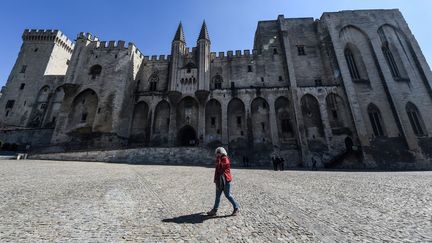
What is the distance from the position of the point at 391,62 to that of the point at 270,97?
16696 mm

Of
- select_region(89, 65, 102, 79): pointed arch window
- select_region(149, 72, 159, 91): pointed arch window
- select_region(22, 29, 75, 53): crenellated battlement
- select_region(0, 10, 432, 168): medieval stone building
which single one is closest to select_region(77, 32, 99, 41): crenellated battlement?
select_region(0, 10, 432, 168): medieval stone building

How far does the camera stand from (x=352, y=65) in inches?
970

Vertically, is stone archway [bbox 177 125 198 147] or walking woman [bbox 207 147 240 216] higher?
stone archway [bbox 177 125 198 147]

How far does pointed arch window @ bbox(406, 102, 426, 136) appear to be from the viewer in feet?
67.8

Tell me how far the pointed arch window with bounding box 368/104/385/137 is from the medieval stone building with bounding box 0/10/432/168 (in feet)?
0.41

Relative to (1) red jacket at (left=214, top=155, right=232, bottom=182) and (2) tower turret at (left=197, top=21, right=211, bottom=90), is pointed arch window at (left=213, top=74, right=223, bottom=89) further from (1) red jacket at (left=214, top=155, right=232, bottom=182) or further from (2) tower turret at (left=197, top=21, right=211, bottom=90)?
(1) red jacket at (left=214, top=155, right=232, bottom=182)

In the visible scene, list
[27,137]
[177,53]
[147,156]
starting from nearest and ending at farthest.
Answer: [147,156]
[27,137]
[177,53]

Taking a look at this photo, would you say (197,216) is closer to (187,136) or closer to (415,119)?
(187,136)

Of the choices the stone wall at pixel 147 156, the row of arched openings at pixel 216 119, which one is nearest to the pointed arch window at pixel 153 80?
the row of arched openings at pixel 216 119

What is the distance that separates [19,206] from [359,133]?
83.7ft

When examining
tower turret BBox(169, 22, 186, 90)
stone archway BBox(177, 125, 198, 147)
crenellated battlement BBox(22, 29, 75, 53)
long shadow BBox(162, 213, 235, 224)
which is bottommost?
long shadow BBox(162, 213, 235, 224)

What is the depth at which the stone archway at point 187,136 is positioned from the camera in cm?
2383

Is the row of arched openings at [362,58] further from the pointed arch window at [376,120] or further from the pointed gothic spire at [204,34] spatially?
the pointed gothic spire at [204,34]

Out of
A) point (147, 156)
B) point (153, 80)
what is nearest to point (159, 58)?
point (153, 80)
